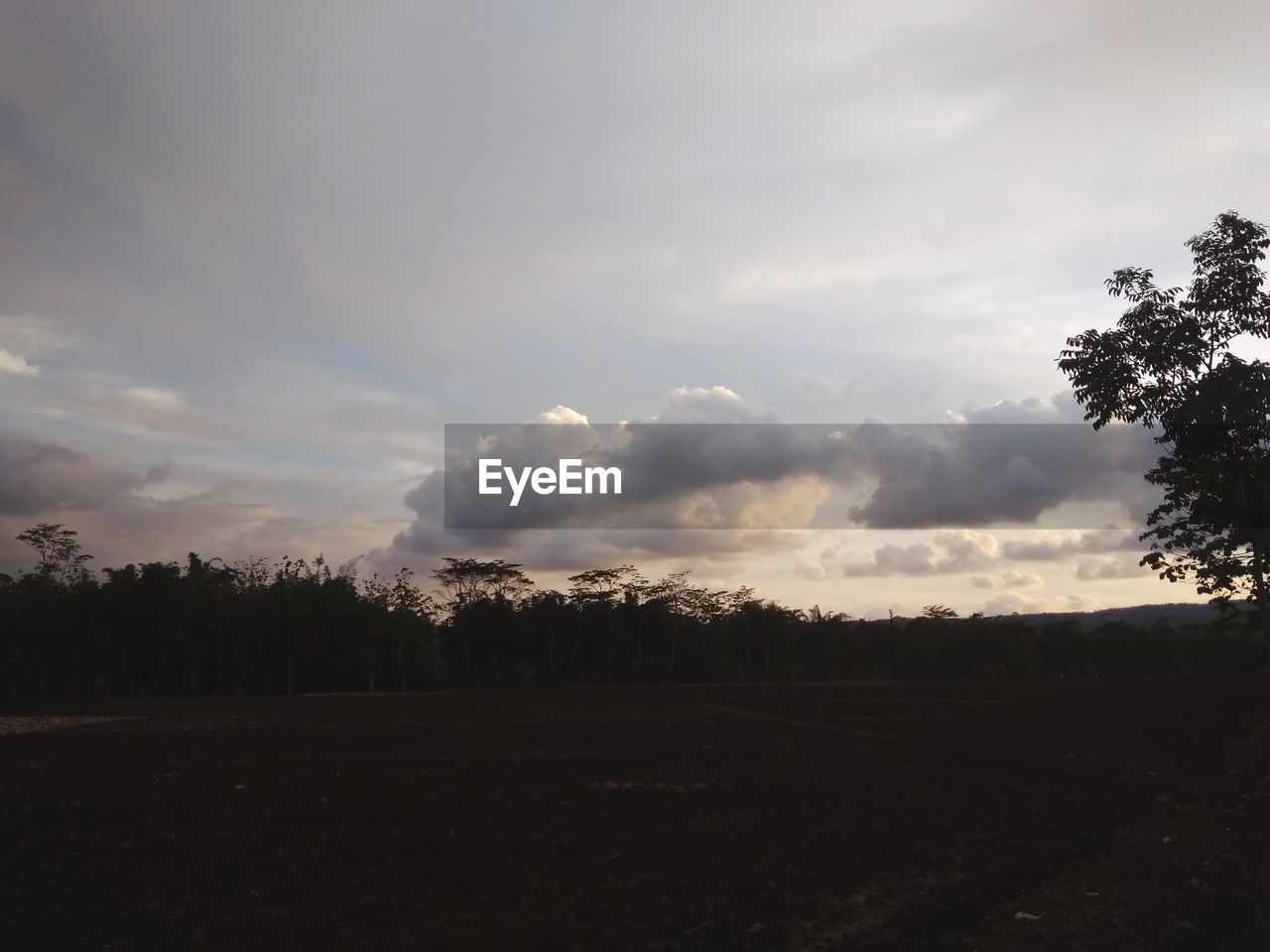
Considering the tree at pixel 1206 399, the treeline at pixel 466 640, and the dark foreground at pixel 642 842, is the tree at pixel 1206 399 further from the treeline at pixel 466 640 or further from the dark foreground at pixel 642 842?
the treeline at pixel 466 640

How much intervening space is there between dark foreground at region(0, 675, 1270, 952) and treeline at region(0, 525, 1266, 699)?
2678 cm

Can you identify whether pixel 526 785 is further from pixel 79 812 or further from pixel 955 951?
pixel 955 951

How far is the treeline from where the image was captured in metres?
42.7

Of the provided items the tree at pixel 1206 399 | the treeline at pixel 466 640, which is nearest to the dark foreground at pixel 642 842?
the tree at pixel 1206 399

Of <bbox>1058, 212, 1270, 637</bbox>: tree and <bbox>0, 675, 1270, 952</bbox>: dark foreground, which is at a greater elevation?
<bbox>1058, 212, 1270, 637</bbox>: tree

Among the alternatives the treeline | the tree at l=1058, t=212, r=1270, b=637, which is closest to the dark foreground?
the tree at l=1058, t=212, r=1270, b=637

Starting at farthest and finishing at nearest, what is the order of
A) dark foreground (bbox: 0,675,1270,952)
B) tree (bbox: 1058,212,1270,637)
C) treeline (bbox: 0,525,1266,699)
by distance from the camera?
treeline (bbox: 0,525,1266,699) → tree (bbox: 1058,212,1270,637) → dark foreground (bbox: 0,675,1270,952)

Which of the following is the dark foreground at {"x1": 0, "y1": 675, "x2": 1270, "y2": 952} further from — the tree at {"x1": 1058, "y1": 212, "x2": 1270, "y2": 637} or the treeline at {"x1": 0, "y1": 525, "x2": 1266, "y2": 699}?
the treeline at {"x1": 0, "y1": 525, "x2": 1266, "y2": 699}

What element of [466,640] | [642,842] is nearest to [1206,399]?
[642,842]

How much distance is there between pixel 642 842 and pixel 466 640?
4260 centimetres

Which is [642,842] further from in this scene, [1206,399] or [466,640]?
[466,640]

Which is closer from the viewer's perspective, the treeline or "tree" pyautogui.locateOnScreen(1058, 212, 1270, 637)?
"tree" pyautogui.locateOnScreen(1058, 212, 1270, 637)

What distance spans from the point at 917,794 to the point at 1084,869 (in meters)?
3.48

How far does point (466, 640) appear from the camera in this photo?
50.2m
